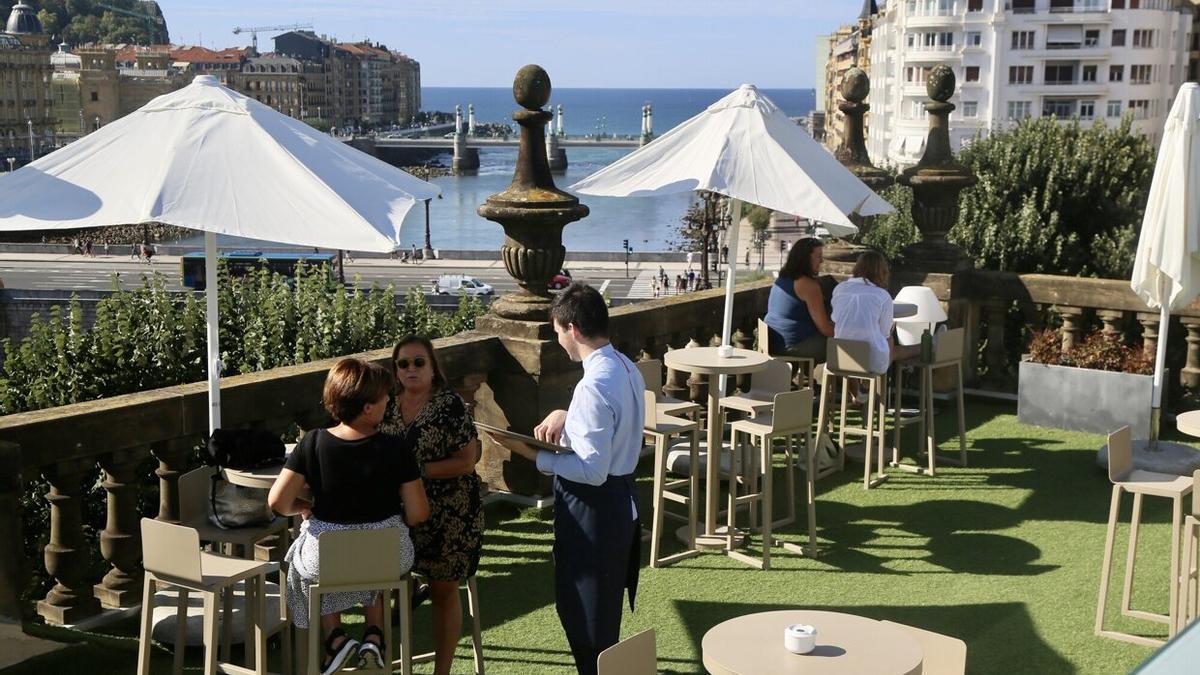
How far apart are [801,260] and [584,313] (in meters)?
4.36

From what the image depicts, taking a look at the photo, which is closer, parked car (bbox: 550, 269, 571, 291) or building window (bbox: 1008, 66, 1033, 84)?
parked car (bbox: 550, 269, 571, 291)

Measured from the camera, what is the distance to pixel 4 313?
55625 mm

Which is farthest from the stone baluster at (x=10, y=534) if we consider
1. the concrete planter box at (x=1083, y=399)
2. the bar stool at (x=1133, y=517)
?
the concrete planter box at (x=1083, y=399)

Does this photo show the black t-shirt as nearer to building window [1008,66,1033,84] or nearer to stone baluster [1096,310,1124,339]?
stone baluster [1096,310,1124,339]

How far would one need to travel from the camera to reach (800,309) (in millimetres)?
8883

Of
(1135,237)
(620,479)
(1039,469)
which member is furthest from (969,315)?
(620,479)

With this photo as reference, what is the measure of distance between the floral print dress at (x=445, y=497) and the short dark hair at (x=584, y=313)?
0.72 meters

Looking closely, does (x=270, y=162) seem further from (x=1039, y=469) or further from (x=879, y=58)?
(x=879, y=58)

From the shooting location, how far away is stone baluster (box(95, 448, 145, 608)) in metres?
5.93

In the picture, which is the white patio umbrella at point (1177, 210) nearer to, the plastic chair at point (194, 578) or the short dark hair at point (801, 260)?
the short dark hair at point (801, 260)

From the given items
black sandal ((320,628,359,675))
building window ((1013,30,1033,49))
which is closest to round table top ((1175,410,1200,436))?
black sandal ((320,628,359,675))

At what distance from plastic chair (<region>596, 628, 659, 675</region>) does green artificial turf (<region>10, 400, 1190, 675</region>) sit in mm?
2177

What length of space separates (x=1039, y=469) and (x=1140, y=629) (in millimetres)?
3058

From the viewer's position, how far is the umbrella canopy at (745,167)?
7.55 meters
